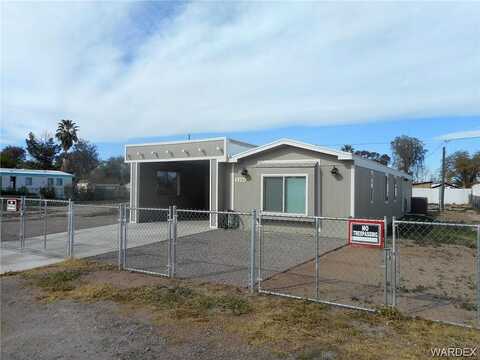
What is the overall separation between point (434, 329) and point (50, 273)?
7.03m

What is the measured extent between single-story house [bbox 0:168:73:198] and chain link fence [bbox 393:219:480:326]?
126 feet

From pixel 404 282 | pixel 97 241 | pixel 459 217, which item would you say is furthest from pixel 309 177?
pixel 459 217

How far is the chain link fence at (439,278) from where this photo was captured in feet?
17.3

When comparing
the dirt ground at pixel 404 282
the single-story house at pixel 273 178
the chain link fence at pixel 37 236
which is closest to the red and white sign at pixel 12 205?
the chain link fence at pixel 37 236

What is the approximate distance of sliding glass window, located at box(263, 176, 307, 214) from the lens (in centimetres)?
1374

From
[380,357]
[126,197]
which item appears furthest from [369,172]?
[126,197]

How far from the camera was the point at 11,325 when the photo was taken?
16.1 feet

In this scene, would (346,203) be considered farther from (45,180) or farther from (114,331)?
(45,180)

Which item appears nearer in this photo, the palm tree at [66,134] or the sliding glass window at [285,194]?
the sliding glass window at [285,194]

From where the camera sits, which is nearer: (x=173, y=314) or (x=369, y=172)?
(x=173, y=314)

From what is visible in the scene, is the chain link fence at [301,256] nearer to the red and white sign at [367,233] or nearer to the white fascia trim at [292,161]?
the red and white sign at [367,233]

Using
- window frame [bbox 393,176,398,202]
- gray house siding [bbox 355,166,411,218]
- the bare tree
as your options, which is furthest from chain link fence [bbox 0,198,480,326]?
the bare tree

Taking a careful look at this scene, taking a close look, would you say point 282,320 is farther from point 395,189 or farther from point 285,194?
point 395,189

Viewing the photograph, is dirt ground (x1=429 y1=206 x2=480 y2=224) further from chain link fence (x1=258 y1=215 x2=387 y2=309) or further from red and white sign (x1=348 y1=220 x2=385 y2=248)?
red and white sign (x1=348 y1=220 x2=385 y2=248)
